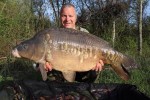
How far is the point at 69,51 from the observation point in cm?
394

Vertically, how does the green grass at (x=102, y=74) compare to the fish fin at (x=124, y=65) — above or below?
below

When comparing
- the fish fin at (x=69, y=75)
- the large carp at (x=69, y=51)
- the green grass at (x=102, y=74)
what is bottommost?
the green grass at (x=102, y=74)

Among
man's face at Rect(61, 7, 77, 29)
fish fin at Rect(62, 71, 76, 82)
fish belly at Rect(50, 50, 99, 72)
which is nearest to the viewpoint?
fish belly at Rect(50, 50, 99, 72)

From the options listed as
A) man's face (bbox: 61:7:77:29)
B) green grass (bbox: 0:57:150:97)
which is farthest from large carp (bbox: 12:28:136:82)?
green grass (bbox: 0:57:150:97)

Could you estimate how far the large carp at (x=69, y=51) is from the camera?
390 cm

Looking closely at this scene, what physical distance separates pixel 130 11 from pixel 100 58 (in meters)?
8.25

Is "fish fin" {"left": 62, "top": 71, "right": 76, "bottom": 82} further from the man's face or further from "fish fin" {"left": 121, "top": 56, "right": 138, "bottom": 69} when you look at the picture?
the man's face

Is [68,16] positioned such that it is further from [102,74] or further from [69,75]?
[102,74]

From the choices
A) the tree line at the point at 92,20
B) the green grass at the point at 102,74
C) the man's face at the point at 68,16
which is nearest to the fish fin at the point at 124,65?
the man's face at the point at 68,16

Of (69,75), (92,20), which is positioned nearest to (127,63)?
(69,75)

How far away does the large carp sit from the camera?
12.8 feet

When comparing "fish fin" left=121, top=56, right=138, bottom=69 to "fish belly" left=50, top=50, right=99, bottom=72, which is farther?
"fish fin" left=121, top=56, right=138, bottom=69

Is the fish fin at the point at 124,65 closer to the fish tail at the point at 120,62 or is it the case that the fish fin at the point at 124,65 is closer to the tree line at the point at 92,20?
the fish tail at the point at 120,62

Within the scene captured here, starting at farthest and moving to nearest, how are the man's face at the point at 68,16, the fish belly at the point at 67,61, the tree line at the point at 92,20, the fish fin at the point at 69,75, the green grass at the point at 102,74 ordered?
the tree line at the point at 92,20 < the green grass at the point at 102,74 < the man's face at the point at 68,16 < the fish fin at the point at 69,75 < the fish belly at the point at 67,61
